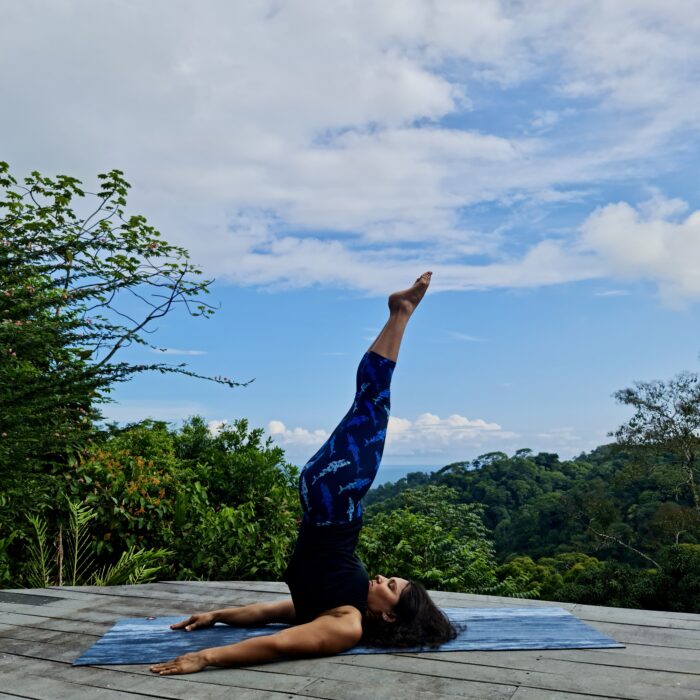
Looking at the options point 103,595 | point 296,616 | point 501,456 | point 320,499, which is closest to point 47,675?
point 296,616

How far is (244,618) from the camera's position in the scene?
3.05m

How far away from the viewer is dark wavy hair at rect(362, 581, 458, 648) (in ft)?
8.82

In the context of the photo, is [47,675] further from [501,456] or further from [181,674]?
[501,456]

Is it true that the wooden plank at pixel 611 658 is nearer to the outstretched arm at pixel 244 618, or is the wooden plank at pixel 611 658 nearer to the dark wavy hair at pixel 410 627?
the dark wavy hair at pixel 410 627

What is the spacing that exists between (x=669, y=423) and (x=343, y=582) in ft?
63.6

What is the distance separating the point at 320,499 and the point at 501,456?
2538cm

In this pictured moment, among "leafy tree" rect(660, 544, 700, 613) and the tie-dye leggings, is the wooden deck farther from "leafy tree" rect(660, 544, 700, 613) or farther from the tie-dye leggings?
"leafy tree" rect(660, 544, 700, 613)

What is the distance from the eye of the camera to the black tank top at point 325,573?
8.91ft

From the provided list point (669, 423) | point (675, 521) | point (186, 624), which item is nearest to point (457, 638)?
point (186, 624)

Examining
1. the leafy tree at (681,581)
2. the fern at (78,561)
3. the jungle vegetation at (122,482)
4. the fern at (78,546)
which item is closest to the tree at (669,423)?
the jungle vegetation at (122,482)

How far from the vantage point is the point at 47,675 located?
8.21 feet

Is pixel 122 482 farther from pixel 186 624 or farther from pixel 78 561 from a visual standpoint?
pixel 186 624

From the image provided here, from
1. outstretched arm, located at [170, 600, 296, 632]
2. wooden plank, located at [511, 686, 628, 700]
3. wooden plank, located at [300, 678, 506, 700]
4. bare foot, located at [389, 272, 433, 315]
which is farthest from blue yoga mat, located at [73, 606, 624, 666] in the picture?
bare foot, located at [389, 272, 433, 315]

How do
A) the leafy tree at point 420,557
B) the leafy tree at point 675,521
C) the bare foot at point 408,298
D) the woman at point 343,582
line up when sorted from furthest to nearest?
1. the leafy tree at point 675,521
2. the leafy tree at point 420,557
3. the bare foot at point 408,298
4. the woman at point 343,582
